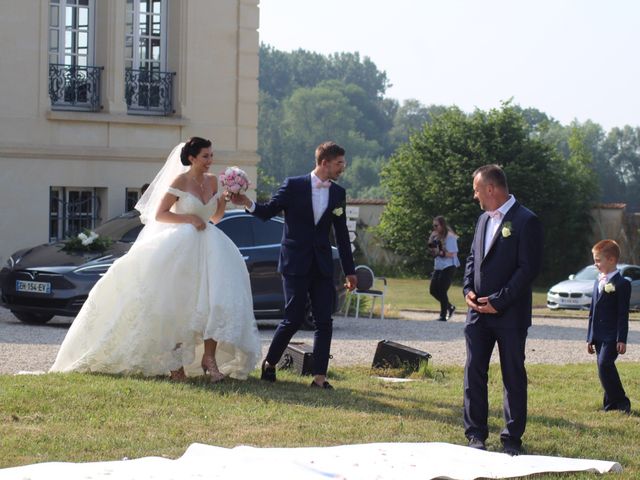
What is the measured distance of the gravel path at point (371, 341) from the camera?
14336 mm

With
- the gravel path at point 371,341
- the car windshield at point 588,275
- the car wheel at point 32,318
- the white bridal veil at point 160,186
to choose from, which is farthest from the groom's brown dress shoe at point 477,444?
the car windshield at point 588,275

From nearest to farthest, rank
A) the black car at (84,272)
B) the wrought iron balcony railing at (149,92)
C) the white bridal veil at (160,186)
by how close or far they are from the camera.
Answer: the white bridal veil at (160,186)
the black car at (84,272)
the wrought iron balcony railing at (149,92)

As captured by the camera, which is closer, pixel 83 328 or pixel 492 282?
pixel 492 282

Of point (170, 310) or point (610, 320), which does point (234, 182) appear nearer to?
point (170, 310)

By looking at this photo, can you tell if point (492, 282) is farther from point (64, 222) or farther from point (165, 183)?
point (64, 222)

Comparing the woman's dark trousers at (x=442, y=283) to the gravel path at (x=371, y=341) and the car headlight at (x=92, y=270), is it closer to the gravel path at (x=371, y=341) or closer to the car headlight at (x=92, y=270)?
the gravel path at (x=371, y=341)

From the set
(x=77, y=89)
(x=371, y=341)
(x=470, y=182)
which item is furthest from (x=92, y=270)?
(x=470, y=182)

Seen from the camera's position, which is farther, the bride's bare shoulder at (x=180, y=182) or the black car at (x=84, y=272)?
the black car at (x=84, y=272)

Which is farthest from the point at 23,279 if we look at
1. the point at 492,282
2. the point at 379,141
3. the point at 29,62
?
the point at 379,141

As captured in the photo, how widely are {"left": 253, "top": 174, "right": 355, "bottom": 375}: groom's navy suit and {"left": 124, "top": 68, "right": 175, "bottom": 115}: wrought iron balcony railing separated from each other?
15.3m

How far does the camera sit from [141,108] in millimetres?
26172

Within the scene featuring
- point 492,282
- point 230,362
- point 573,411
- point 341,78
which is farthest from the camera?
point 341,78

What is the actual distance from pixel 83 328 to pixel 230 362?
4.29 ft

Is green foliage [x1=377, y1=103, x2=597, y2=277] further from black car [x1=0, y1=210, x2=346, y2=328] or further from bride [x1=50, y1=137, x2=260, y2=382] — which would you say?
bride [x1=50, y1=137, x2=260, y2=382]
